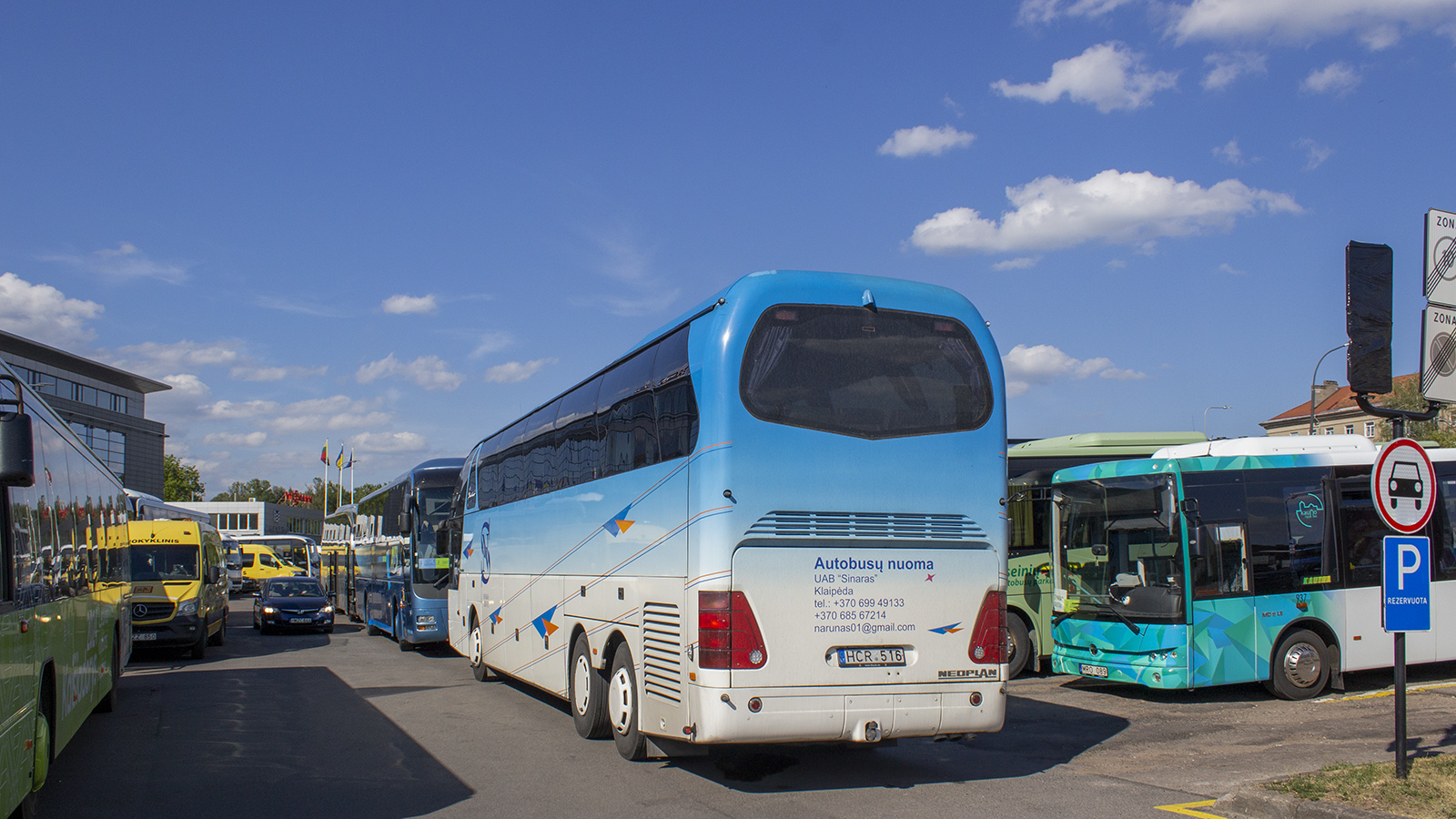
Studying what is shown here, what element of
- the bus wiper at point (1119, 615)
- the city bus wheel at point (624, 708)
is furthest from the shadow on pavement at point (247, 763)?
the bus wiper at point (1119, 615)

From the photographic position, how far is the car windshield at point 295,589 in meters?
28.7

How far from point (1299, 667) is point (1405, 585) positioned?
5.47 m

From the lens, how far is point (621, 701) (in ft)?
31.0

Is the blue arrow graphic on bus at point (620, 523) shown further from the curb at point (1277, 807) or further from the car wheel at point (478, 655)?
the car wheel at point (478, 655)

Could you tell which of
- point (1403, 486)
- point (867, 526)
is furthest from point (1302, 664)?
point (867, 526)

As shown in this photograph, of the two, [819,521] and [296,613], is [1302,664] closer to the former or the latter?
[819,521]

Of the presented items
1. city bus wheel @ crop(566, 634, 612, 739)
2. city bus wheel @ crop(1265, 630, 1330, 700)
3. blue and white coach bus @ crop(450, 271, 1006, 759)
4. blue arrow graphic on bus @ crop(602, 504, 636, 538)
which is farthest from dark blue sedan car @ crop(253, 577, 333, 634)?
city bus wheel @ crop(1265, 630, 1330, 700)

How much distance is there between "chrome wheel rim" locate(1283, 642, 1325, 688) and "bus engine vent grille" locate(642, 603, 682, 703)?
8.24 m

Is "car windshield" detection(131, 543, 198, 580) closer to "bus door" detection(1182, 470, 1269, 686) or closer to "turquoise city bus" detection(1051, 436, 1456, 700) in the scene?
"turquoise city bus" detection(1051, 436, 1456, 700)

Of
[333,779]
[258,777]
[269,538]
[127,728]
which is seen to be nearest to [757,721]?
[333,779]

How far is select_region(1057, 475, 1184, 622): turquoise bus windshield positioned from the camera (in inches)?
490

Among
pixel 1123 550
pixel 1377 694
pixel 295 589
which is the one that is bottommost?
pixel 295 589

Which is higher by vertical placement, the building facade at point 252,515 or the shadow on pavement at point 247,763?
the shadow on pavement at point 247,763

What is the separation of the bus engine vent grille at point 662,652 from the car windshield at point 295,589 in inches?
876
